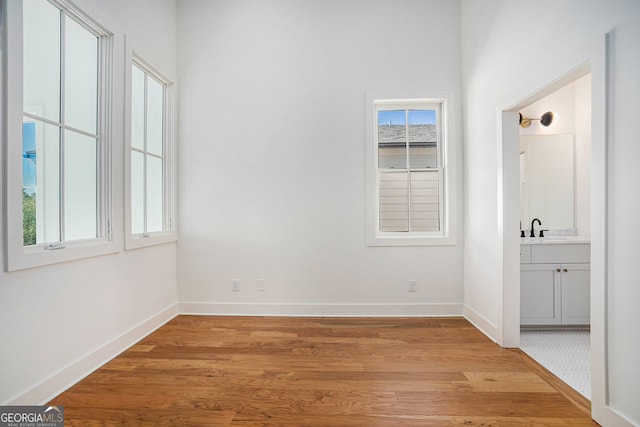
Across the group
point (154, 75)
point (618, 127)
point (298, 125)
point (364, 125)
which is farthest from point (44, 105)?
point (618, 127)

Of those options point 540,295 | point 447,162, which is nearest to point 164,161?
point 447,162

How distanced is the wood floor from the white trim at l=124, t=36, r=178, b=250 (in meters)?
0.92

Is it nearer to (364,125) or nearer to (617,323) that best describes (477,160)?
(364,125)

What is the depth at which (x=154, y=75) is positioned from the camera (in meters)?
3.27

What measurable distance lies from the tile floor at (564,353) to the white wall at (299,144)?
32.5 inches

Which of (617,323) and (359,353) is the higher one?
(617,323)

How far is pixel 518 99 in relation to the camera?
2508 millimetres

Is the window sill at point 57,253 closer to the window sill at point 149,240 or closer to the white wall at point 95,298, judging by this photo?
the white wall at point 95,298

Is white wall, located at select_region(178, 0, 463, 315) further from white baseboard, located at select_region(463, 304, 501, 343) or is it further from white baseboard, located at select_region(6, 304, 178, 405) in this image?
white baseboard, located at select_region(6, 304, 178, 405)

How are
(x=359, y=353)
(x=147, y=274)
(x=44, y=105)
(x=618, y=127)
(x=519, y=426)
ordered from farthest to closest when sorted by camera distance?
(x=147, y=274)
(x=359, y=353)
(x=44, y=105)
(x=519, y=426)
(x=618, y=127)

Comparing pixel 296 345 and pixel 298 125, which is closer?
pixel 296 345

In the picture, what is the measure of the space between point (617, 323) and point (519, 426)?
28.7 inches

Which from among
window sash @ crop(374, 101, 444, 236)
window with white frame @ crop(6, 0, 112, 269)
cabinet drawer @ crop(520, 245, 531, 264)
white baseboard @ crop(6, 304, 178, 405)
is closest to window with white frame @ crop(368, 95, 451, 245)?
window sash @ crop(374, 101, 444, 236)

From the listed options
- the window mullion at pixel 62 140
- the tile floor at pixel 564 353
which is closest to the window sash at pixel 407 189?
the tile floor at pixel 564 353
